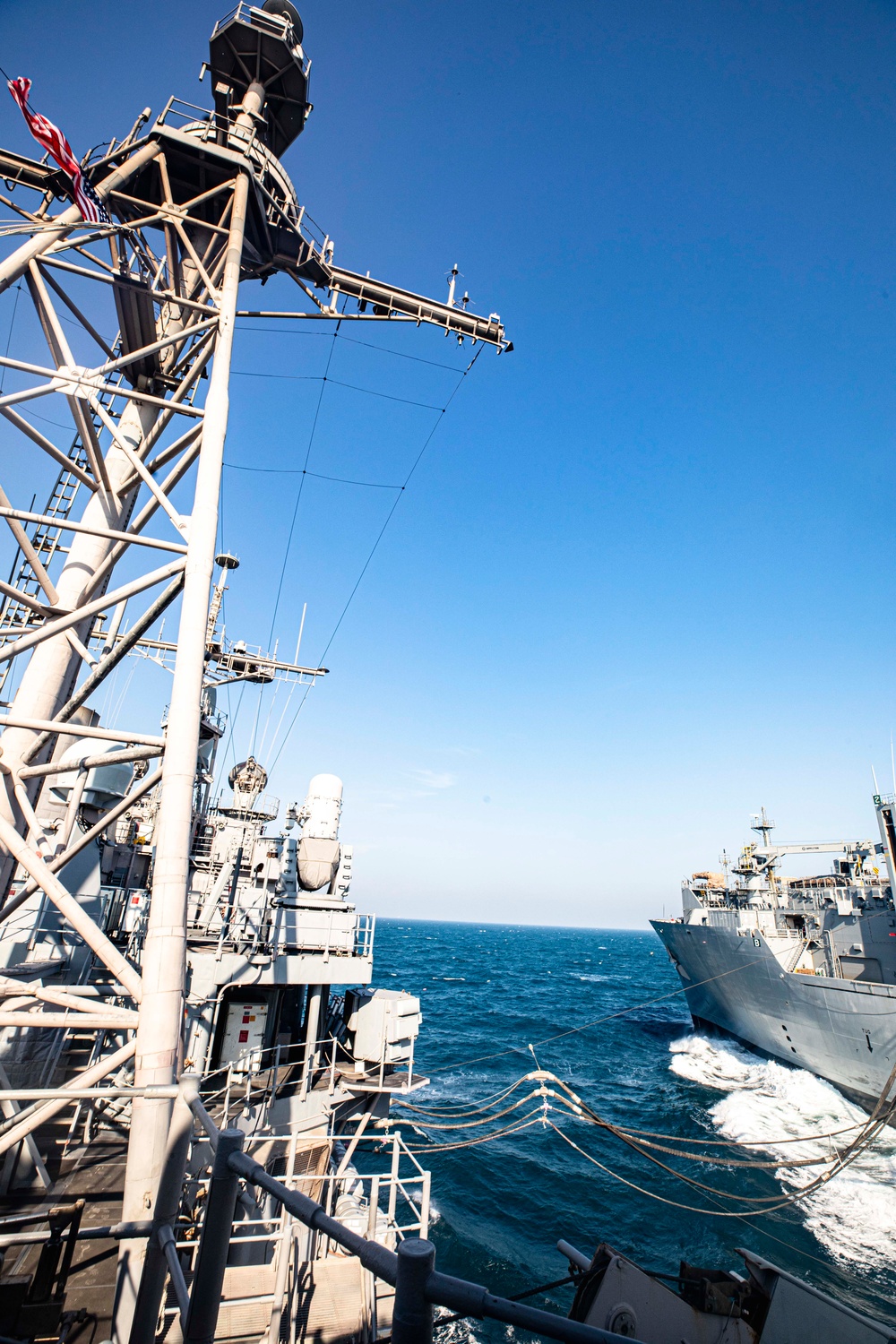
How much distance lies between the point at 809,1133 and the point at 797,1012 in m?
8.16

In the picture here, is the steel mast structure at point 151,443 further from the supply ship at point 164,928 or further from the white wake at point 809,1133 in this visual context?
the white wake at point 809,1133

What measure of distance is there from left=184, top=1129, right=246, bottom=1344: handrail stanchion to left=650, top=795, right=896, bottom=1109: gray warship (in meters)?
27.3

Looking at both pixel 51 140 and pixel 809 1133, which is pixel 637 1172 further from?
pixel 51 140

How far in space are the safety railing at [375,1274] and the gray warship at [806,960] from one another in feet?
89.6

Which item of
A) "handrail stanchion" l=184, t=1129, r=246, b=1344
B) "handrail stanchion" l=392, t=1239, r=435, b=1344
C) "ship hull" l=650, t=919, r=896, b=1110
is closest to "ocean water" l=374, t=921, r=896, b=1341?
"ship hull" l=650, t=919, r=896, b=1110

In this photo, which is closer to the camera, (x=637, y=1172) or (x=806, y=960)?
(x=637, y=1172)

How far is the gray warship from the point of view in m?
25.4

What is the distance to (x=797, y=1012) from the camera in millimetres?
29516

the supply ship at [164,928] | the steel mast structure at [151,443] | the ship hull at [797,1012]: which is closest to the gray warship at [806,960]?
the ship hull at [797,1012]

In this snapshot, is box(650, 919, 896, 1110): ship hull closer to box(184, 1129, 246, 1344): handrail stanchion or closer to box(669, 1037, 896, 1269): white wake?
box(669, 1037, 896, 1269): white wake

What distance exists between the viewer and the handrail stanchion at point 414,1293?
1.76 meters

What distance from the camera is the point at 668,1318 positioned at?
555 cm

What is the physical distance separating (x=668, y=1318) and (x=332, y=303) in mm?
12868

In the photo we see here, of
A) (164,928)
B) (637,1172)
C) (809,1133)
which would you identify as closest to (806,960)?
(809,1133)
